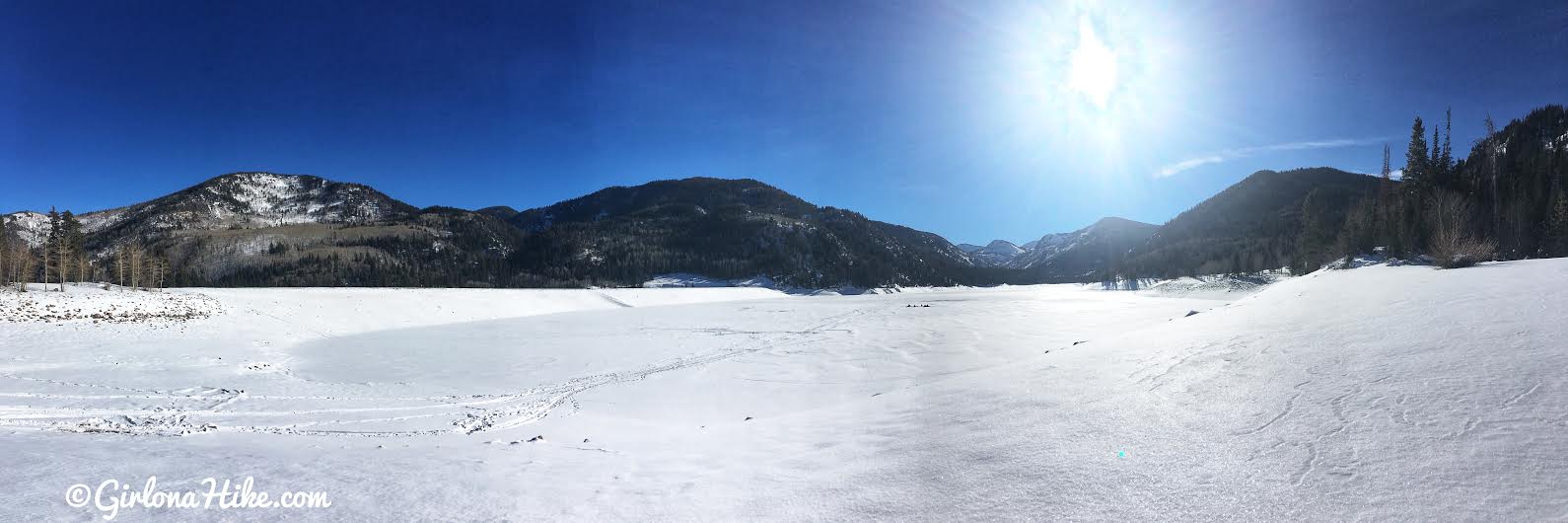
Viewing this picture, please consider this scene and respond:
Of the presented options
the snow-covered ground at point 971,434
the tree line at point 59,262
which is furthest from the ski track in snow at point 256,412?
the tree line at point 59,262

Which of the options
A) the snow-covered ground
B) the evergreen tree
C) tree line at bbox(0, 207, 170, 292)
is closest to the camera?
the snow-covered ground

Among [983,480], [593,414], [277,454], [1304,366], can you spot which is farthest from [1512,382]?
[593,414]

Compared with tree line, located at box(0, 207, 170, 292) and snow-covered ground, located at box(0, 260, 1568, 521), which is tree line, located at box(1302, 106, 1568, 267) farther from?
tree line, located at box(0, 207, 170, 292)

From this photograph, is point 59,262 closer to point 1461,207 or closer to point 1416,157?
point 1461,207

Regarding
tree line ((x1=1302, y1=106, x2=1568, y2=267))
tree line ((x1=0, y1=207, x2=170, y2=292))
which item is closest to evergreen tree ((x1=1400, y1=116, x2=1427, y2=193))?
tree line ((x1=1302, y1=106, x2=1568, y2=267))

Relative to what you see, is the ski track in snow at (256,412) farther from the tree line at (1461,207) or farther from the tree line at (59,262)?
the tree line at (1461,207)

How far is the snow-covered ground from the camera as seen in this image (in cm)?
315

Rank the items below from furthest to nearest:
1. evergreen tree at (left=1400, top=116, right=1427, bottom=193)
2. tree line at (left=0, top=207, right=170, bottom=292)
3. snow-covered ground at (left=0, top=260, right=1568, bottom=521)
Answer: evergreen tree at (left=1400, top=116, right=1427, bottom=193) → tree line at (left=0, top=207, right=170, bottom=292) → snow-covered ground at (left=0, top=260, right=1568, bottom=521)

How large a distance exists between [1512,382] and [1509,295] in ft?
16.0

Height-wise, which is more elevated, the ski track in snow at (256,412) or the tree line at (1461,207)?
the tree line at (1461,207)

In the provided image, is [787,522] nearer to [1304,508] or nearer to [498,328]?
[1304,508]

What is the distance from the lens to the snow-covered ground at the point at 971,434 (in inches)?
124

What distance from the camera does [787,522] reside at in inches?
149

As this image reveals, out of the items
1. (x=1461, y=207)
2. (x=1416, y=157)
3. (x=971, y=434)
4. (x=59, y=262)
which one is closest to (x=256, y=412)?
(x=971, y=434)
